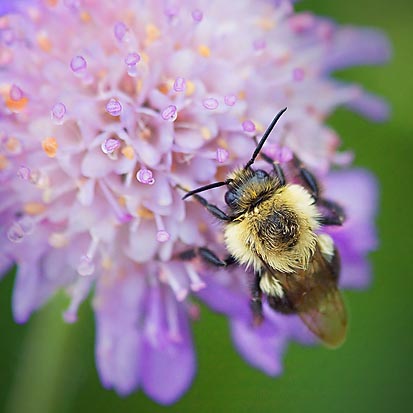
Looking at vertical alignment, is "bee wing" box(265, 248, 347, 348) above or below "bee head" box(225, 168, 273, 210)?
below

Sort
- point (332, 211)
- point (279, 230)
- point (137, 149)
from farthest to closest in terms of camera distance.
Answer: point (332, 211) < point (137, 149) < point (279, 230)

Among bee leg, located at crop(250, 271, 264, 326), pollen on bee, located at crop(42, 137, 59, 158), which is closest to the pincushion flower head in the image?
pollen on bee, located at crop(42, 137, 59, 158)

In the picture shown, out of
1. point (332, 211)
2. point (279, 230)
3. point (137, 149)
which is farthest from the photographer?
point (332, 211)

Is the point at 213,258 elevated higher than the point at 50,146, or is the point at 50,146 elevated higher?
the point at 50,146

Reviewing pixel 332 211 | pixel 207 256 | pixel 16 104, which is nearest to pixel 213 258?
pixel 207 256

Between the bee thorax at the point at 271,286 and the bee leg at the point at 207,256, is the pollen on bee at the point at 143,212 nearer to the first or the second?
the bee leg at the point at 207,256

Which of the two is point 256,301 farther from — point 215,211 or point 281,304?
point 215,211

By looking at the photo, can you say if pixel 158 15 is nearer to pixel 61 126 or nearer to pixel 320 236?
pixel 61 126

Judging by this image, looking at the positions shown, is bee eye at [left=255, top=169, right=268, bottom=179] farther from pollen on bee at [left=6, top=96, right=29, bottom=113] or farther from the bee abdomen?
pollen on bee at [left=6, top=96, right=29, bottom=113]
